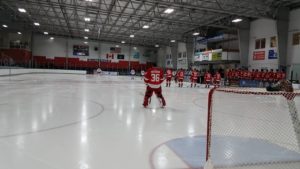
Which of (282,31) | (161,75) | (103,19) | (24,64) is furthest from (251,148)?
(24,64)

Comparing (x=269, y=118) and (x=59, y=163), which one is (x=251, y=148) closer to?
(x=59, y=163)

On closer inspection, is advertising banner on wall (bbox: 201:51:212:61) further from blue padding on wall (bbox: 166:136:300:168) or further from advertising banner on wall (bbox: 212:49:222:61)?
blue padding on wall (bbox: 166:136:300:168)

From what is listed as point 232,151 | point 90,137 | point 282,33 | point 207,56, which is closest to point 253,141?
point 232,151

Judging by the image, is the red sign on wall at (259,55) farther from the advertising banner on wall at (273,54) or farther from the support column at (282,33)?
the support column at (282,33)

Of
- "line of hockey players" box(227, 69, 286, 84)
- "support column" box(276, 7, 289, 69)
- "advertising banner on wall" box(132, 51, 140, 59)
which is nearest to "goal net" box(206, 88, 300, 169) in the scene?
"line of hockey players" box(227, 69, 286, 84)

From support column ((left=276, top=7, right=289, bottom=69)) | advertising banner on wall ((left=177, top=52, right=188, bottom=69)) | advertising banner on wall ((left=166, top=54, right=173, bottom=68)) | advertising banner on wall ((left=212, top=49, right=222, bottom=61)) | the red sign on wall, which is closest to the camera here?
support column ((left=276, top=7, right=289, bottom=69))

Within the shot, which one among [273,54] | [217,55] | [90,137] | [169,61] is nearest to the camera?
[90,137]

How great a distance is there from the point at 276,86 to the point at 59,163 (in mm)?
3017

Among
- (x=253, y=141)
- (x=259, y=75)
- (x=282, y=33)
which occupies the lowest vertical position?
(x=253, y=141)

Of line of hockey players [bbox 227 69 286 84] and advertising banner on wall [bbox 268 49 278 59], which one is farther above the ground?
advertising banner on wall [bbox 268 49 278 59]

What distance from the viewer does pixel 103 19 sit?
28500 millimetres

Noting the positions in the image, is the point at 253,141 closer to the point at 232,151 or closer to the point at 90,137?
the point at 232,151

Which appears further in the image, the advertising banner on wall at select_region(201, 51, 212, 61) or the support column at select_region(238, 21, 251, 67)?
the advertising banner on wall at select_region(201, 51, 212, 61)

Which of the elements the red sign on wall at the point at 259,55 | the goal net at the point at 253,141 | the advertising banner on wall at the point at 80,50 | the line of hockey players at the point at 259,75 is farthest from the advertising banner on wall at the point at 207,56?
the goal net at the point at 253,141
